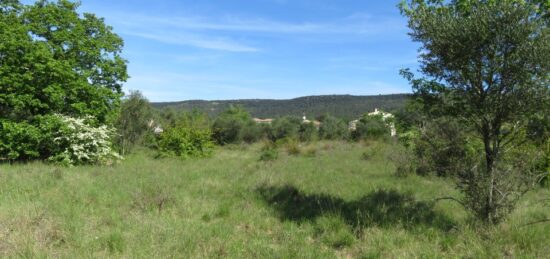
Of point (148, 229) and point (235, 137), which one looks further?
point (235, 137)

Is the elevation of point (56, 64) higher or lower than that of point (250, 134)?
higher

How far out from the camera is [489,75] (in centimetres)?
559

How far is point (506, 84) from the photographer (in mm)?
5465

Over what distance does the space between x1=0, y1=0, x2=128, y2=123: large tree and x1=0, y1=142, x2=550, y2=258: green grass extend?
571 cm

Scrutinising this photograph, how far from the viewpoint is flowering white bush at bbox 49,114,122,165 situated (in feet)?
51.1

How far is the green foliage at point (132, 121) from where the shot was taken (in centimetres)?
2647

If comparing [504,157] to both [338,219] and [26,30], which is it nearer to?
[338,219]


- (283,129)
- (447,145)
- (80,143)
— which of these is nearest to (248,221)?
(447,145)

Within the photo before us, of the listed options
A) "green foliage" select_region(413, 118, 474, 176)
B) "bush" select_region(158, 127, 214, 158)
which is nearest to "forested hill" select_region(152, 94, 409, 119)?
"bush" select_region(158, 127, 214, 158)

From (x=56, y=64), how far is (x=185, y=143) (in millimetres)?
8538

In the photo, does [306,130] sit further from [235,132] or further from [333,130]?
[235,132]

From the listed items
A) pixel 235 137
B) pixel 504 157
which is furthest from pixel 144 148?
pixel 504 157

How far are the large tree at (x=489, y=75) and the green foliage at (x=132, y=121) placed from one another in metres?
24.1

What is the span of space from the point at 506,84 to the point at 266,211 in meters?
4.98
